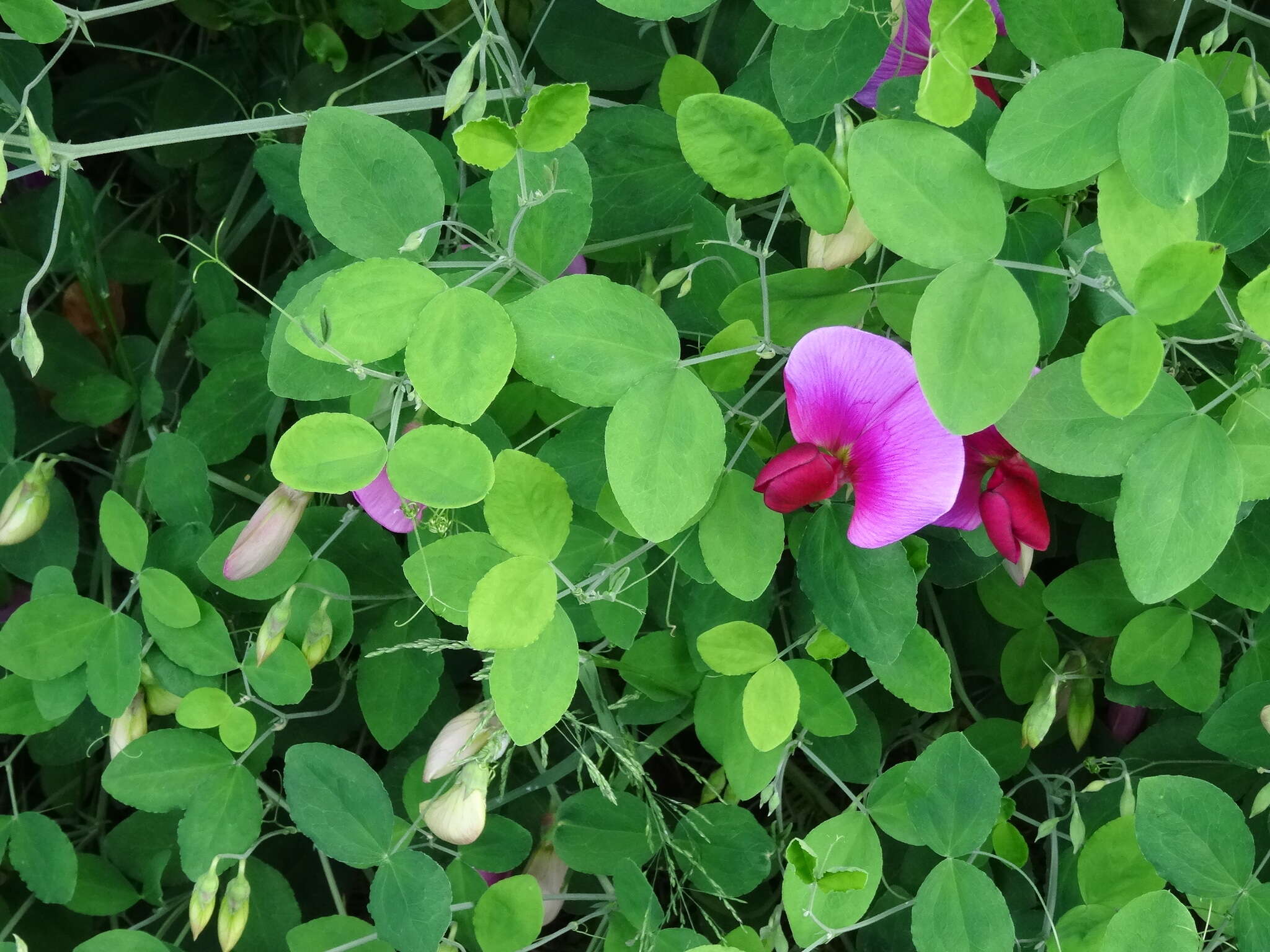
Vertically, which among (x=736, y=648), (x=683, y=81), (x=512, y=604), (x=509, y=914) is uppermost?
(x=683, y=81)

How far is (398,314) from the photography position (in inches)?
25.9

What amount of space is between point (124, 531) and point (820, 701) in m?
0.59

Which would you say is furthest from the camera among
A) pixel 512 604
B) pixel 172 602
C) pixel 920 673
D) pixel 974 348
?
pixel 172 602

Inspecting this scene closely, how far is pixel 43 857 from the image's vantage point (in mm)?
987

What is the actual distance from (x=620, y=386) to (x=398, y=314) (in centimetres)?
→ 14

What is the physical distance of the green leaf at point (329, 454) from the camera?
0.66 metres

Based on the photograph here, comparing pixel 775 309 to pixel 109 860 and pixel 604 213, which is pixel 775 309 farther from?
pixel 109 860

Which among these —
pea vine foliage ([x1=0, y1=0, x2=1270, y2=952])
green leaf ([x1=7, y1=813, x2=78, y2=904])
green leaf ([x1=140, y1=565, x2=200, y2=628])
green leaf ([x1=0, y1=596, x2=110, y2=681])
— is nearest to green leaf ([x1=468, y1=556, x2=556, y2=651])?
pea vine foliage ([x1=0, y1=0, x2=1270, y2=952])

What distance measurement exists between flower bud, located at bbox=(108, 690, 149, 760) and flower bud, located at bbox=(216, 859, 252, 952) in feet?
0.52

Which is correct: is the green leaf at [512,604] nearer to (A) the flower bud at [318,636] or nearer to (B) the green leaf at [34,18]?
(A) the flower bud at [318,636]

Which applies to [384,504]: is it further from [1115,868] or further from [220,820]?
[1115,868]

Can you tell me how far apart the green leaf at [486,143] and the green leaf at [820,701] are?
451 millimetres

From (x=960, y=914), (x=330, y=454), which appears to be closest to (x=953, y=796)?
(x=960, y=914)

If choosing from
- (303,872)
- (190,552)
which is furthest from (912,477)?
(303,872)
